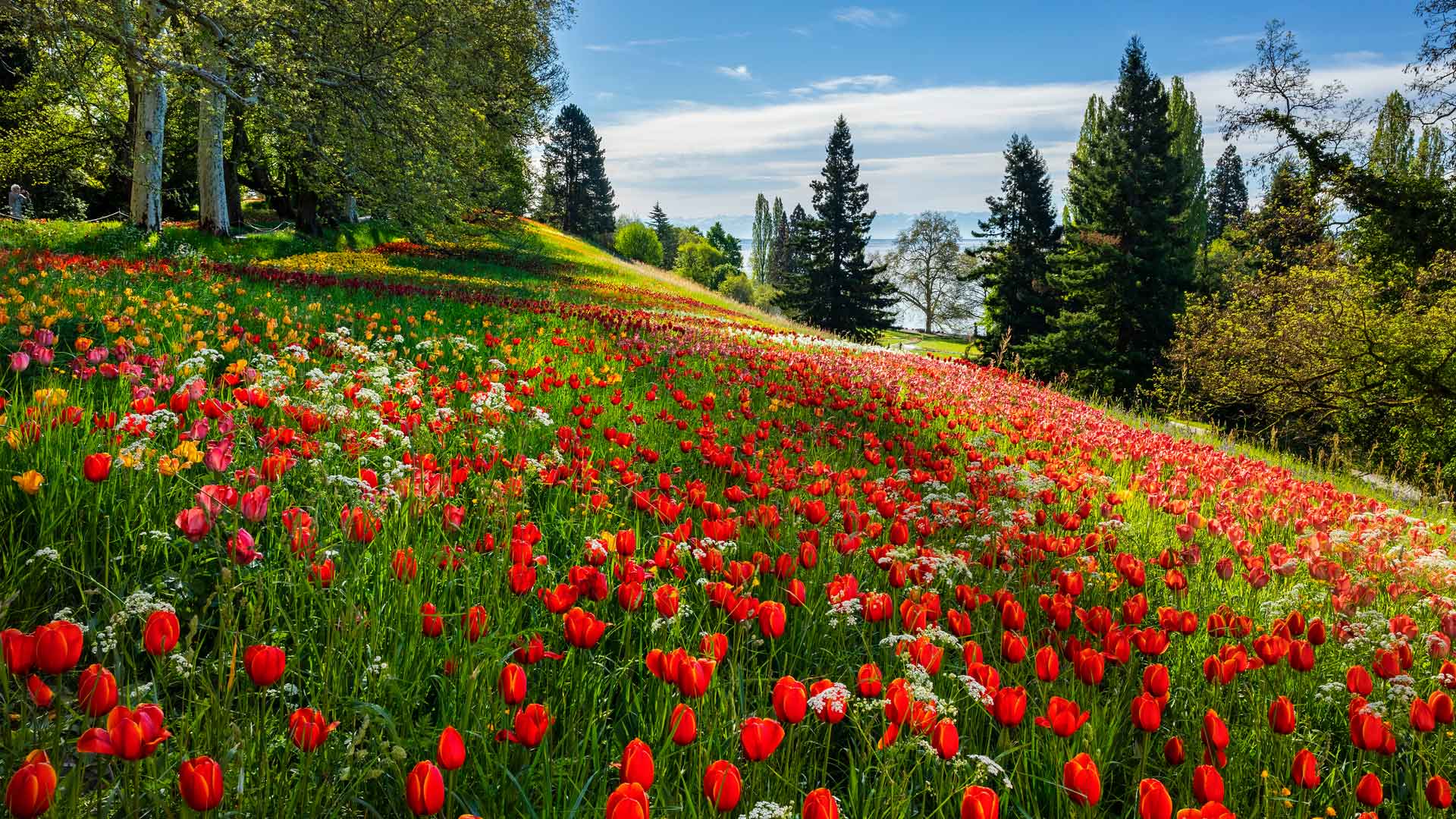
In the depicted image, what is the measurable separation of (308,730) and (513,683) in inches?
16.4

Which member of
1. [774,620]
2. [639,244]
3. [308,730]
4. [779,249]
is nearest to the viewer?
[308,730]

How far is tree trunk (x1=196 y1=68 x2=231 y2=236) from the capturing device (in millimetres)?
16594

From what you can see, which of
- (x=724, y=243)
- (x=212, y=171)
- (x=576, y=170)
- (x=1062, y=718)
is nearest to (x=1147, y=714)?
(x=1062, y=718)

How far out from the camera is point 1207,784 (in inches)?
60.6

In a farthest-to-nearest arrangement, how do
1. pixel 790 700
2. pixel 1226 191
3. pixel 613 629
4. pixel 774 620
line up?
pixel 1226 191, pixel 613 629, pixel 774 620, pixel 790 700

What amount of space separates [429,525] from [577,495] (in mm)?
767

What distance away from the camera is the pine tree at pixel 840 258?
45969 mm

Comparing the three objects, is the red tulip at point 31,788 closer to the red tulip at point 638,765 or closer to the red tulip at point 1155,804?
the red tulip at point 638,765

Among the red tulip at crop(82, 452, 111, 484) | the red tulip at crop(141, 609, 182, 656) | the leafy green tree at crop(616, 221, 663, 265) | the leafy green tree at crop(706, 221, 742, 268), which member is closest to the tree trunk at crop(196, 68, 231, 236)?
the red tulip at crop(82, 452, 111, 484)

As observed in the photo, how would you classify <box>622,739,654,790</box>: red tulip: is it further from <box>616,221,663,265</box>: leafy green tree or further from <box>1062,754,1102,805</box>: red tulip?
<box>616,221,663,265</box>: leafy green tree

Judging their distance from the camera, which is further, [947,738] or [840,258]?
[840,258]

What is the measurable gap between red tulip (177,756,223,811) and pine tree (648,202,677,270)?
316ft

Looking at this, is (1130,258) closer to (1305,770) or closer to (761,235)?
(1305,770)

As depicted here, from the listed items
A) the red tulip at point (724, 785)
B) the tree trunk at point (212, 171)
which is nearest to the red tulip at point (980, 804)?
the red tulip at point (724, 785)
